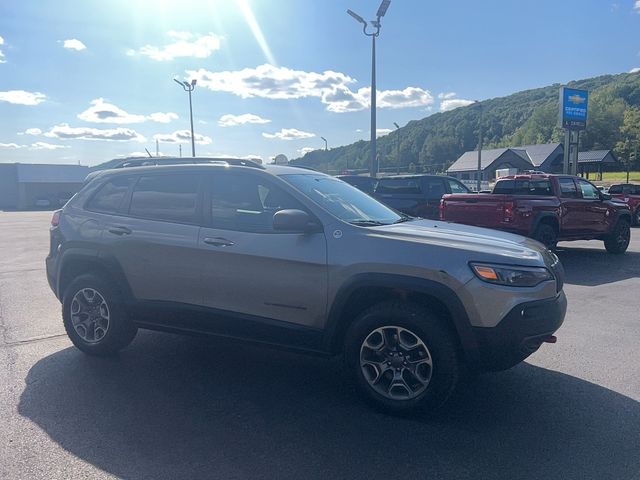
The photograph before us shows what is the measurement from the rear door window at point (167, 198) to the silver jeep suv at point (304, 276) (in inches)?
0.5

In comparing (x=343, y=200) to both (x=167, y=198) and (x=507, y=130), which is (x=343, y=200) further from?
(x=507, y=130)

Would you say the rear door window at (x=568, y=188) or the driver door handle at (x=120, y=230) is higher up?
the rear door window at (x=568, y=188)

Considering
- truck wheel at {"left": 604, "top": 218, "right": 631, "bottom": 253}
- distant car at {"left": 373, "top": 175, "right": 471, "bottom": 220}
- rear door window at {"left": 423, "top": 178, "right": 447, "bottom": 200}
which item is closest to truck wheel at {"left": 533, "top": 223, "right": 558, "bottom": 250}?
truck wheel at {"left": 604, "top": 218, "right": 631, "bottom": 253}

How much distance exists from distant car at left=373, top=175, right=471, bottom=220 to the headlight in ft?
33.7

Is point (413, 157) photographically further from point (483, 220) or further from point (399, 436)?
point (399, 436)

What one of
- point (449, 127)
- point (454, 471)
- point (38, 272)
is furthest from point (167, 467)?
point (449, 127)

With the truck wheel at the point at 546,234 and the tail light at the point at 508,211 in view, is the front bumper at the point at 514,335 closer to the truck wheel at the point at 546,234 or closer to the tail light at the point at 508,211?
the tail light at the point at 508,211

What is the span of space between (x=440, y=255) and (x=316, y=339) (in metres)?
1.11

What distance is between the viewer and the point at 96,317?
197 inches

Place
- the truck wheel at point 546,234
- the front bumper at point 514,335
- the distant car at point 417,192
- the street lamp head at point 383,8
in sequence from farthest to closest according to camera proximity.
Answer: the street lamp head at point 383,8 < the distant car at point 417,192 < the truck wheel at point 546,234 < the front bumper at point 514,335

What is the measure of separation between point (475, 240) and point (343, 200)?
1211 millimetres

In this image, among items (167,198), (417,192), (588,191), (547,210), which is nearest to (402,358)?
(167,198)

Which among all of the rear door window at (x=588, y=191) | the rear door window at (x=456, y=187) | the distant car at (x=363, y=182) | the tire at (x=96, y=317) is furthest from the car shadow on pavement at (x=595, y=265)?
the tire at (x=96, y=317)

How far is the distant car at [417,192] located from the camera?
14.0 meters
